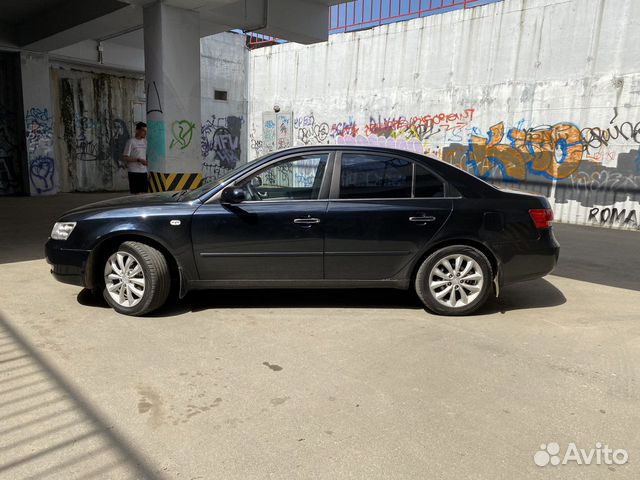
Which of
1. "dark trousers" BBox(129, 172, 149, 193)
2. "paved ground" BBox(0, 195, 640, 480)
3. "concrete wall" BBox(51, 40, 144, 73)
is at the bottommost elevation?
"paved ground" BBox(0, 195, 640, 480)

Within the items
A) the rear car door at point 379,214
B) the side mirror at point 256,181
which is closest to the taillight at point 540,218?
the rear car door at point 379,214

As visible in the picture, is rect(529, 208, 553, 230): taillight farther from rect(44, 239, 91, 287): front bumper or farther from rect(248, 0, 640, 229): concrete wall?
rect(248, 0, 640, 229): concrete wall

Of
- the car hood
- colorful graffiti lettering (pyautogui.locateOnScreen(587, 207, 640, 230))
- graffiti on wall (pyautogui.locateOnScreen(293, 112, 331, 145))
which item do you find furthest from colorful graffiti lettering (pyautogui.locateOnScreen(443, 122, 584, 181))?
the car hood

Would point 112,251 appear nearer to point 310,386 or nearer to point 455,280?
point 310,386

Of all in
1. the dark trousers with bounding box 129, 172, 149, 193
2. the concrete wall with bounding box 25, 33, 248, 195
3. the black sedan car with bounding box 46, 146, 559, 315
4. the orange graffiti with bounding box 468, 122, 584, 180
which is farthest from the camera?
the concrete wall with bounding box 25, 33, 248, 195

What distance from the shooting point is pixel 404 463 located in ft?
8.08

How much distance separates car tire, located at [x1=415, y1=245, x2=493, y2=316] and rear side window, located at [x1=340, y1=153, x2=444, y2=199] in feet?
1.94

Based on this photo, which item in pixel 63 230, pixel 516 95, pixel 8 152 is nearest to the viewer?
pixel 63 230

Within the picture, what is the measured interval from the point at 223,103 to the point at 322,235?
14.7 m

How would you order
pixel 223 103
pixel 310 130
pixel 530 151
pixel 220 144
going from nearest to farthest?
pixel 530 151 → pixel 310 130 → pixel 223 103 → pixel 220 144

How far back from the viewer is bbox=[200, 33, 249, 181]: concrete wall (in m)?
17.3

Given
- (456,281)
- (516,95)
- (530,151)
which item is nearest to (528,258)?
(456,281)

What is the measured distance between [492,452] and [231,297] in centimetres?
319

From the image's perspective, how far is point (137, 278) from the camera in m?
4.43
